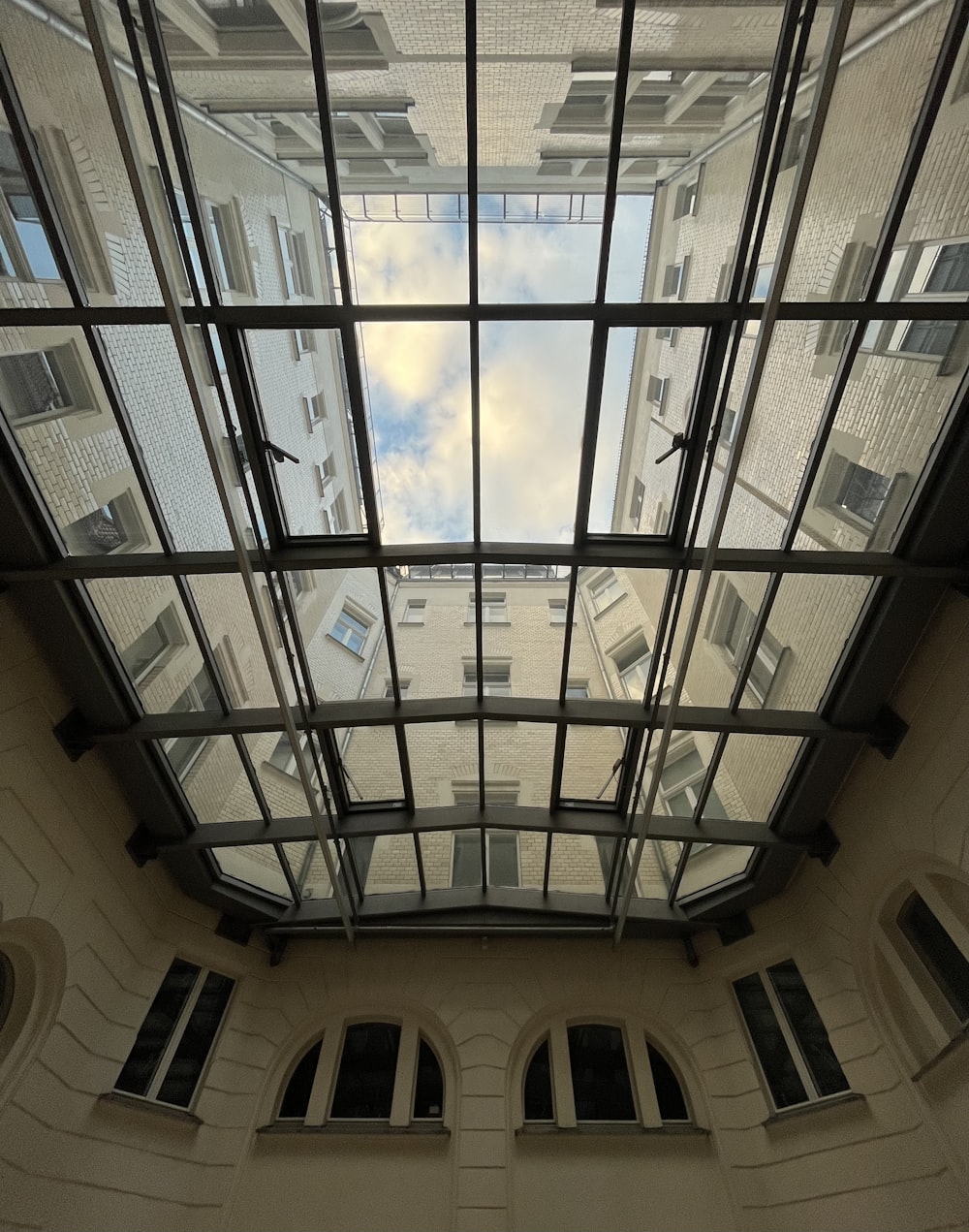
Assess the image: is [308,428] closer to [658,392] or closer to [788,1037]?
[658,392]

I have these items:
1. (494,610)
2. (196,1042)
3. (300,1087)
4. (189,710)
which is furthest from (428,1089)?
(494,610)

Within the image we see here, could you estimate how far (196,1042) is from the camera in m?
9.27

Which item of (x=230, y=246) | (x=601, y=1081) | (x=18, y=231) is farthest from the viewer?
(x=601, y=1081)

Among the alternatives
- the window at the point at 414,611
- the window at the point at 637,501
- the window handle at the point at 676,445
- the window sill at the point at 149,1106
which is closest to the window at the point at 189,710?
the window at the point at 414,611

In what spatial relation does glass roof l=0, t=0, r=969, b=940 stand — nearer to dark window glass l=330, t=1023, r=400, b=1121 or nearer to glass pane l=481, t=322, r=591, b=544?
glass pane l=481, t=322, r=591, b=544

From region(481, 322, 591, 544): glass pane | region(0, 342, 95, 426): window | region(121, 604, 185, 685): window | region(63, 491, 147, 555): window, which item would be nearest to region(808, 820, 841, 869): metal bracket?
region(481, 322, 591, 544): glass pane

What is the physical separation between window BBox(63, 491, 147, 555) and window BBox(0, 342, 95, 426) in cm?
97

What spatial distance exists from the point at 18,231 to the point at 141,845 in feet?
25.3

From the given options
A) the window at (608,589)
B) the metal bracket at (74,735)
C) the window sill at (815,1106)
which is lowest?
the window sill at (815,1106)

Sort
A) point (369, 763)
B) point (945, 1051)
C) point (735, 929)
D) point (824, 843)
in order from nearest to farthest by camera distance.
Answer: point (945, 1051), point (824, 843), point (369, 763), point (735, 929)

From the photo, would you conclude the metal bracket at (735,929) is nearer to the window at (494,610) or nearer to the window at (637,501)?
the window at (494,610)

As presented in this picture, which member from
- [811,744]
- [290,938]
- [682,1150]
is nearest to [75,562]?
[290,938]

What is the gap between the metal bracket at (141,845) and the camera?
8688 millimetres

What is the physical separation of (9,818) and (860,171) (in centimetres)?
1079
